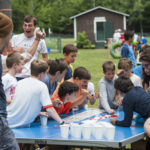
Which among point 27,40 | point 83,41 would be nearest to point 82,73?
point 27,40

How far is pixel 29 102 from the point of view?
4238mm

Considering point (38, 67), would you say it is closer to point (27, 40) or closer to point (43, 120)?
point (43, 120)

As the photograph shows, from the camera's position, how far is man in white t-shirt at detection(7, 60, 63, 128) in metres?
4.23

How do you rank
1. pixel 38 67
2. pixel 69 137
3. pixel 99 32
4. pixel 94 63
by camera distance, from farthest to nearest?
pixel 99 32, pixel 94 63, pixel 38 67, pixel 69 137

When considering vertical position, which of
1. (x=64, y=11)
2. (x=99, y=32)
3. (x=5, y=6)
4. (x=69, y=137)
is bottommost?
(x=69, y=137)

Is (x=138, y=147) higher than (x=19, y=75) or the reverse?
the reverse

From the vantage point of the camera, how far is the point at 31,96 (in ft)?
13.9

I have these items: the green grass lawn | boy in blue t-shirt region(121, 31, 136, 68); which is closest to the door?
the green grass lawn

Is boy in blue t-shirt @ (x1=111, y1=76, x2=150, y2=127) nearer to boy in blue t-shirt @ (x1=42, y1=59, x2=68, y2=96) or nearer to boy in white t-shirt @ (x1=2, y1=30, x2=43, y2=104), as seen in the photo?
boy in blue t-shirt @ (x1=42, y1=59, x2=68, y2=96)

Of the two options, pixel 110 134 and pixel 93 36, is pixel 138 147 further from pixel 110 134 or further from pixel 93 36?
pixel 93 36

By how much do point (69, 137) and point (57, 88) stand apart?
1249 mm

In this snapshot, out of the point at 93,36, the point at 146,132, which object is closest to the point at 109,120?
the point at 146,132

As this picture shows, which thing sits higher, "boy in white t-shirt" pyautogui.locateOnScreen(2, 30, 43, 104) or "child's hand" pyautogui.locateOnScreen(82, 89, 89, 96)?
"boy in white t-shirt" pyautogui.locateOnScreen(2, 30, 43, 104)

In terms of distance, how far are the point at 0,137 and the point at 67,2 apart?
7148cm
